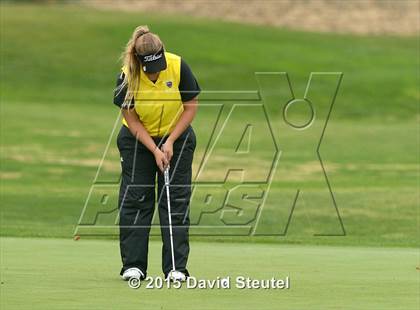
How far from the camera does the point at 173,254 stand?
10148 millimetres

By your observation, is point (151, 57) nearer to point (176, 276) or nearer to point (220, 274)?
point (176, 276)

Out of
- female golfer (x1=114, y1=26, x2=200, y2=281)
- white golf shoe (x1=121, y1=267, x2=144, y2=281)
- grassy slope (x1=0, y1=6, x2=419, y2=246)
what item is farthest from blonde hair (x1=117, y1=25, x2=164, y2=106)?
grassy slope (x1=0, y1=6, x2=419, y2=246)

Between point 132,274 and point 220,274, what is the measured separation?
852 mm

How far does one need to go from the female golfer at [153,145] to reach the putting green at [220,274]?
33 cm

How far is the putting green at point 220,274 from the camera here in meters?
8.50

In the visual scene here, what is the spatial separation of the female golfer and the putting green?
0.33 metres

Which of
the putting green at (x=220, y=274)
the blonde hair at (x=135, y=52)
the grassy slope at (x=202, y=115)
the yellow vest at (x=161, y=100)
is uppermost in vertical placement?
the blonde hair at (x=135, y=52)

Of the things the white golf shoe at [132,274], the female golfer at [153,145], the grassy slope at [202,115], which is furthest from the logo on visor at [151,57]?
the grassy slope at [202,115]

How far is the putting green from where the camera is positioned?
8500mm

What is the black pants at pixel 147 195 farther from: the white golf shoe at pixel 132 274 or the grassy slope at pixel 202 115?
the grassy slope at pixel 202 115

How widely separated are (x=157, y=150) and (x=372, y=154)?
23.1m
